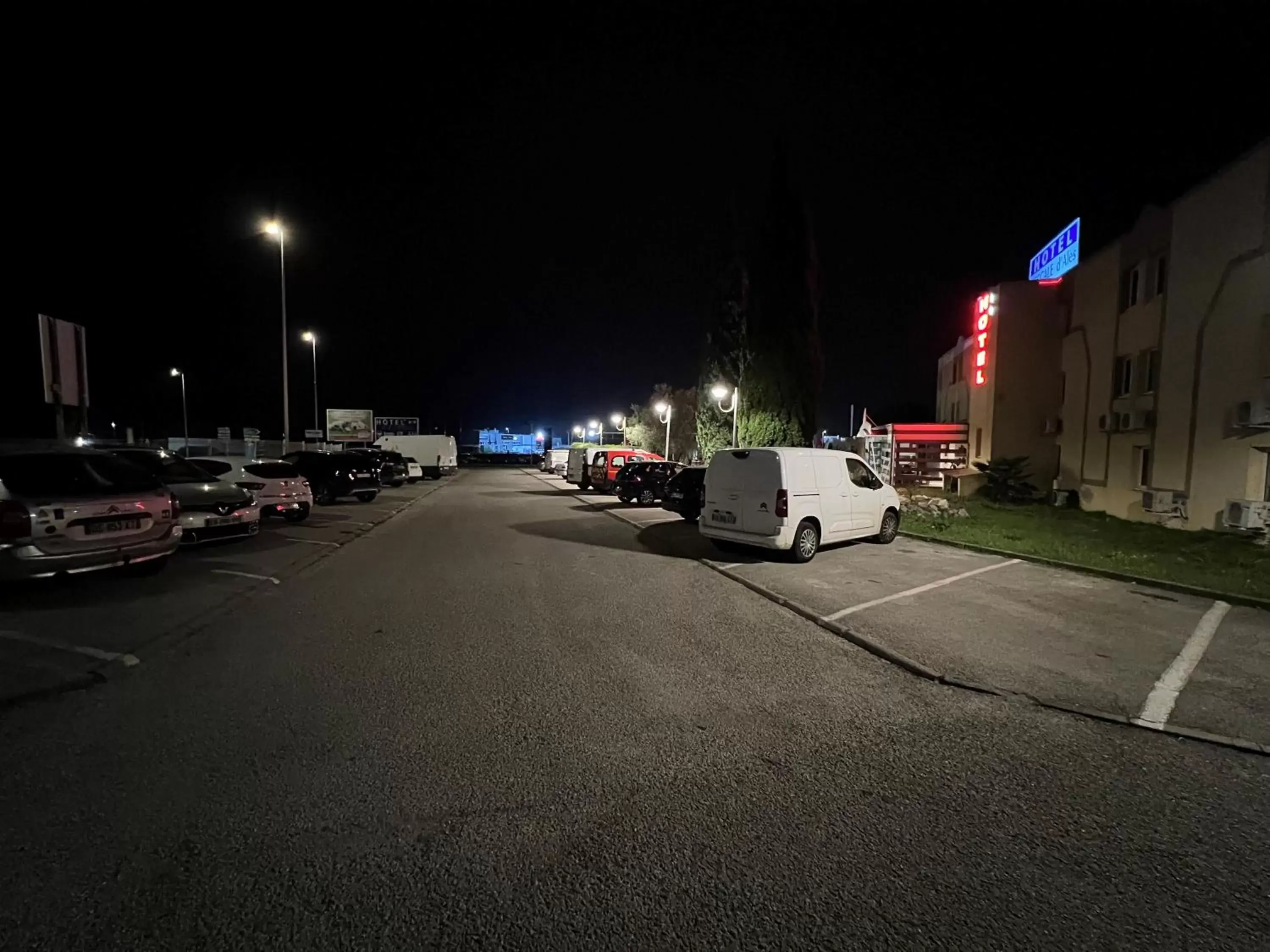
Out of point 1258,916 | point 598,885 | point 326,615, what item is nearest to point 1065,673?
point 1258,916

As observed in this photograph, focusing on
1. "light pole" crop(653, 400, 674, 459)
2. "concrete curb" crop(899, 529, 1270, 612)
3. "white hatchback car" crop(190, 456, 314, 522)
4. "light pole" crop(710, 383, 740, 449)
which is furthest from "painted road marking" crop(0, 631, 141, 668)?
"light pole" crop(653, 400, 674, 459)

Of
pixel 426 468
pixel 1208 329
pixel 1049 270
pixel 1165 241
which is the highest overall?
pixel 1049 270

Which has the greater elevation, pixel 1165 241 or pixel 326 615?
pixel 1165 241

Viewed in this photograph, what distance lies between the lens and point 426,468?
1630 inches

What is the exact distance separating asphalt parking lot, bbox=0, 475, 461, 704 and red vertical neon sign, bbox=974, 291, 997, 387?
21640mm

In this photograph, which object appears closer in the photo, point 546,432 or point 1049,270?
point 1049,270

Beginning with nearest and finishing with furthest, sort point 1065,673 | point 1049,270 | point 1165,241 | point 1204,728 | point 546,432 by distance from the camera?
point 1204,728
point 1065,673
point 1165,241
point 1049,270
point 546,432

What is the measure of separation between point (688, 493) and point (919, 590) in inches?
323

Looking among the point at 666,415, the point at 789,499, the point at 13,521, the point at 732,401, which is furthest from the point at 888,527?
the point at 666,415

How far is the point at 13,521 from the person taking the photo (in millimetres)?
6953

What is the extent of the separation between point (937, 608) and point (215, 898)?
291 inches

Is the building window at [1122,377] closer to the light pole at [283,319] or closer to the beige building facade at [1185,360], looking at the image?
the beige building facade at [1185,360]

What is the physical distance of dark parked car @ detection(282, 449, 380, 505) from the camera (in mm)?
21453

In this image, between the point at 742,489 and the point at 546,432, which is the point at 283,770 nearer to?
the point at 742,489
